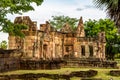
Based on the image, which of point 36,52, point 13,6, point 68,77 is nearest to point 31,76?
point 68,77

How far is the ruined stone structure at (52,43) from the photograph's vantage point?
115 ft

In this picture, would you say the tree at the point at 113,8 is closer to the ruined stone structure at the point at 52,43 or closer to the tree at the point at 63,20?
the ruined stone structure at the point at 52,43

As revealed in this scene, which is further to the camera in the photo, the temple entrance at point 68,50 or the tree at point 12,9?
the temple entrance at point 68,50

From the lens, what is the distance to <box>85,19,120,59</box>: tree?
71.7 m

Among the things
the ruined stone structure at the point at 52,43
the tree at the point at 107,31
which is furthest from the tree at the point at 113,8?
the tree at the point at 107,31

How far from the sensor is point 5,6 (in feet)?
64.8

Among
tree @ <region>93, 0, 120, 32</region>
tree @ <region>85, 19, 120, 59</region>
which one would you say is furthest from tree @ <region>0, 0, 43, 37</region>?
tree @ <region>85, 19, 120, 59</region>

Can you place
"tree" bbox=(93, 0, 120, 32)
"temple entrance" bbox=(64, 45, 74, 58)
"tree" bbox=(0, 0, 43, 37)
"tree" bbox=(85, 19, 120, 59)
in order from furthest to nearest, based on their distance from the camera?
"tree" bbox=(85, 19, 120, 59) < "temple entrance" bbox=(64, 45, 74, 58) < "tree" bbox=(0, 0, 43, 37) < "tree" bbox=(93, 0, 120, 32)

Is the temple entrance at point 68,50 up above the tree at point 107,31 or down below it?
below

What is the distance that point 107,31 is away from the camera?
2840 inches

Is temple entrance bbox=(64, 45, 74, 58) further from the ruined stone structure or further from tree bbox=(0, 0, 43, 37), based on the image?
tree bbox=(0, 0, 43, 37)

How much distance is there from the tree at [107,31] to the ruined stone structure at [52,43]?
23.2 m

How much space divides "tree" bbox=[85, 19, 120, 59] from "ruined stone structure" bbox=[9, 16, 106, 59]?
23.2 meters

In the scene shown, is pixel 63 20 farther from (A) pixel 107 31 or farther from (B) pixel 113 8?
(B) pixel 113 8
